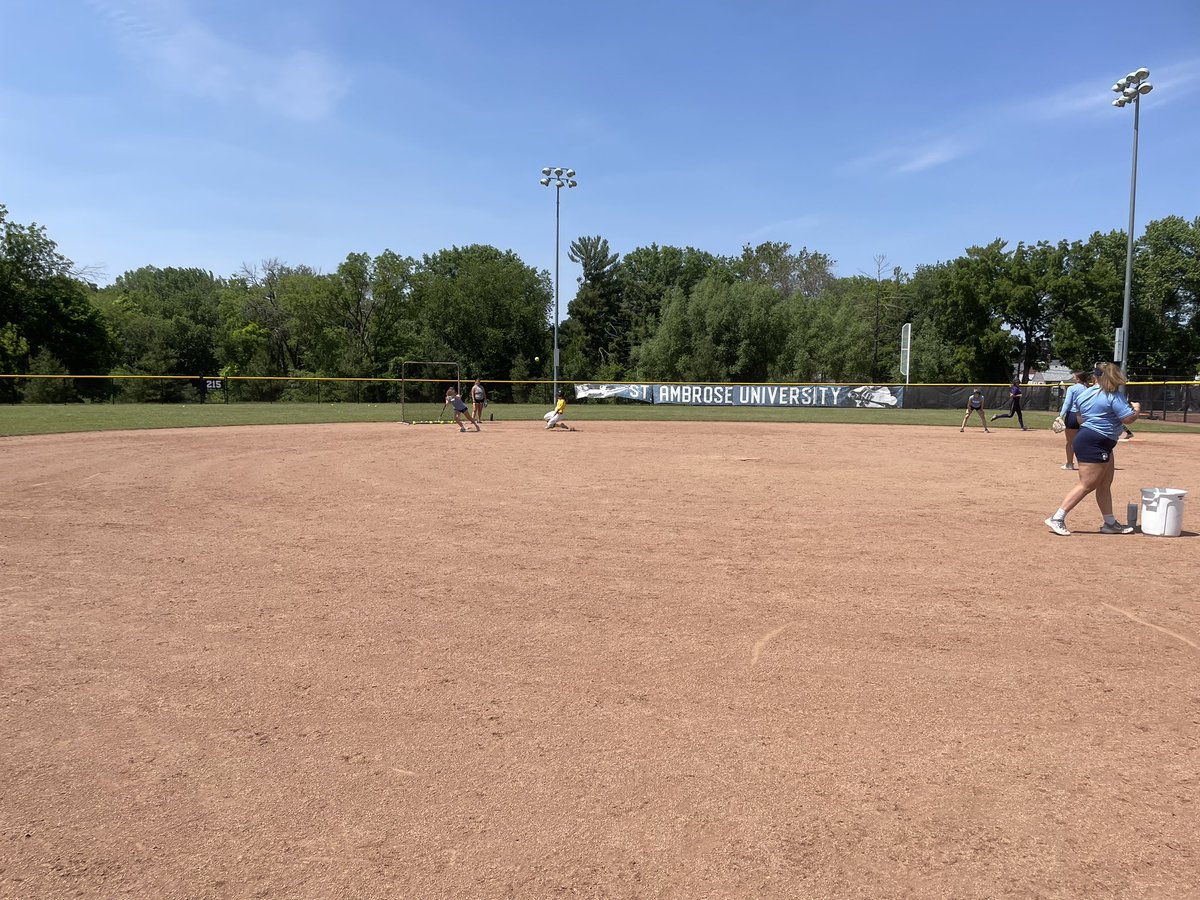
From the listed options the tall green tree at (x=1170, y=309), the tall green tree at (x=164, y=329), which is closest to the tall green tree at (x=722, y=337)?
the tall green tree at (x=1170, y=309)

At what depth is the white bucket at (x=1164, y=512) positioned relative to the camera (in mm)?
9016

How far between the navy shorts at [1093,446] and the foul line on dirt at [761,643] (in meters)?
5.34

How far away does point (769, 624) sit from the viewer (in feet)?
19.0

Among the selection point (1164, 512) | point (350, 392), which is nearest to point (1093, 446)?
point (1164, 512)

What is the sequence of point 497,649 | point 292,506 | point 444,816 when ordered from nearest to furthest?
point 444,816 → point 497,649 → point 292,506

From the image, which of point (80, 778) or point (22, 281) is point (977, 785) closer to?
point (80, 778)

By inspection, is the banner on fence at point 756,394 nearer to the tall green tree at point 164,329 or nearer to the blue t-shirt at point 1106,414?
the tall green tree at point 164,329

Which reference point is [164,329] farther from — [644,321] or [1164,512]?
[1164,512]

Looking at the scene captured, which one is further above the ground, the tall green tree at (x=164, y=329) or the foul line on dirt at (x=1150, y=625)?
the tall green tree at (x=164, y=329)

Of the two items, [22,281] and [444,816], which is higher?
[22,281]

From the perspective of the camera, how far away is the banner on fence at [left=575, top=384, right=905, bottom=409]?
47312 mm

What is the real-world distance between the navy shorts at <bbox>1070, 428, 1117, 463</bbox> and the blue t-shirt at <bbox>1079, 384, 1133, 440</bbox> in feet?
0.17

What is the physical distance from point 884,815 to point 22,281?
2873 inches

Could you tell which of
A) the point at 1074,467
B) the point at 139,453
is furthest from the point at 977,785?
the point at 139,453
